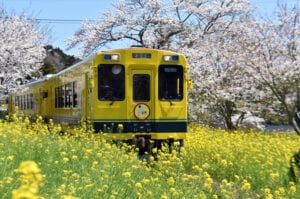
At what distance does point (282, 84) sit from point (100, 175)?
11.0 meters

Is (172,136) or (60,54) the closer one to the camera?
(172,136)

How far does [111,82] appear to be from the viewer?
33.1 ft

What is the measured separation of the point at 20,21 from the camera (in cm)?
2198

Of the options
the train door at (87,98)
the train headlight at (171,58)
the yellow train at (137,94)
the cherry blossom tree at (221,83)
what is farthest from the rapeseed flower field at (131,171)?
the cherry blossom tree at (221,83)

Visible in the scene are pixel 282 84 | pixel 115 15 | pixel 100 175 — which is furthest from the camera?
pixel 115 15

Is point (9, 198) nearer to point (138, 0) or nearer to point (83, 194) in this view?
point (83, 194)

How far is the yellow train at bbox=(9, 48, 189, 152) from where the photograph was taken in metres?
9.98

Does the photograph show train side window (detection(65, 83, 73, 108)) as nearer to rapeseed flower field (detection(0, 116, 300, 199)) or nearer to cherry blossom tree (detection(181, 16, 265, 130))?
rapeseed flower field (detection(0, 116, 300, 199))

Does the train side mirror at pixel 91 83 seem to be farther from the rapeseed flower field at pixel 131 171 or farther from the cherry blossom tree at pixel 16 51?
the cherry blossom tree at pixel 16 51

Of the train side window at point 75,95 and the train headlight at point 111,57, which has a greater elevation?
the train headlight at point 111,57

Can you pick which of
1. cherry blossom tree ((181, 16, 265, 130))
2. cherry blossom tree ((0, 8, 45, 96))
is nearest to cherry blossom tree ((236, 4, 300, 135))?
cherry blossom tree ((181, 16, 265, 130))

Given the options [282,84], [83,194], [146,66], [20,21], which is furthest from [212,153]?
[20,21]

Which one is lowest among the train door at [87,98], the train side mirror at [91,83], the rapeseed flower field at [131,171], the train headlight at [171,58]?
the rapeseed flower field at [131,171]

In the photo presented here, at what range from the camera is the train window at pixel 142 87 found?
1023 cm
